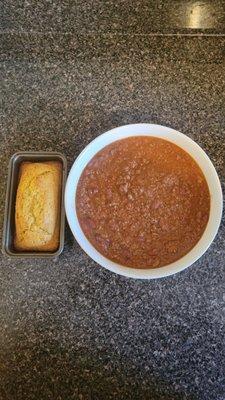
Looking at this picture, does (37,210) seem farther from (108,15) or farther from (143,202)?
(108,15)

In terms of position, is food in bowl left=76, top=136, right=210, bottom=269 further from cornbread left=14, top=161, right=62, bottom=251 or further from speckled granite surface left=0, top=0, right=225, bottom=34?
speckled granite surface left=0, top=0, right=225, bottom=34

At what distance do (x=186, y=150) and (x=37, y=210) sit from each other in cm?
33

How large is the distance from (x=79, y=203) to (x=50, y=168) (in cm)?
11

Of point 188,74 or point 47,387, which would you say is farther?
point 188,74

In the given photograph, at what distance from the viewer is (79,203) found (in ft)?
2.97

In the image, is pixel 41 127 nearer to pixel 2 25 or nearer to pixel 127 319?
pixel 2 25

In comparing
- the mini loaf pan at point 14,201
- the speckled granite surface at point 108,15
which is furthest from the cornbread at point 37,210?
the speckled granite surface at point 108,15

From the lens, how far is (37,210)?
3.00ft

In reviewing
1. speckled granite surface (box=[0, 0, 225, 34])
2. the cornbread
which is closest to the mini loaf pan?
the cornbread

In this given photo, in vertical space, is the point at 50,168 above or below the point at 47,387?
above

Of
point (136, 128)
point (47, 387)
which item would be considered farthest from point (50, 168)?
point (47, 387)

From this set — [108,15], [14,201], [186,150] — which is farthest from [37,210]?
[108,15]

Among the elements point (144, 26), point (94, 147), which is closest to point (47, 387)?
point (94, 147)

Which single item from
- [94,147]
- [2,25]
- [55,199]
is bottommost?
[55,199]
